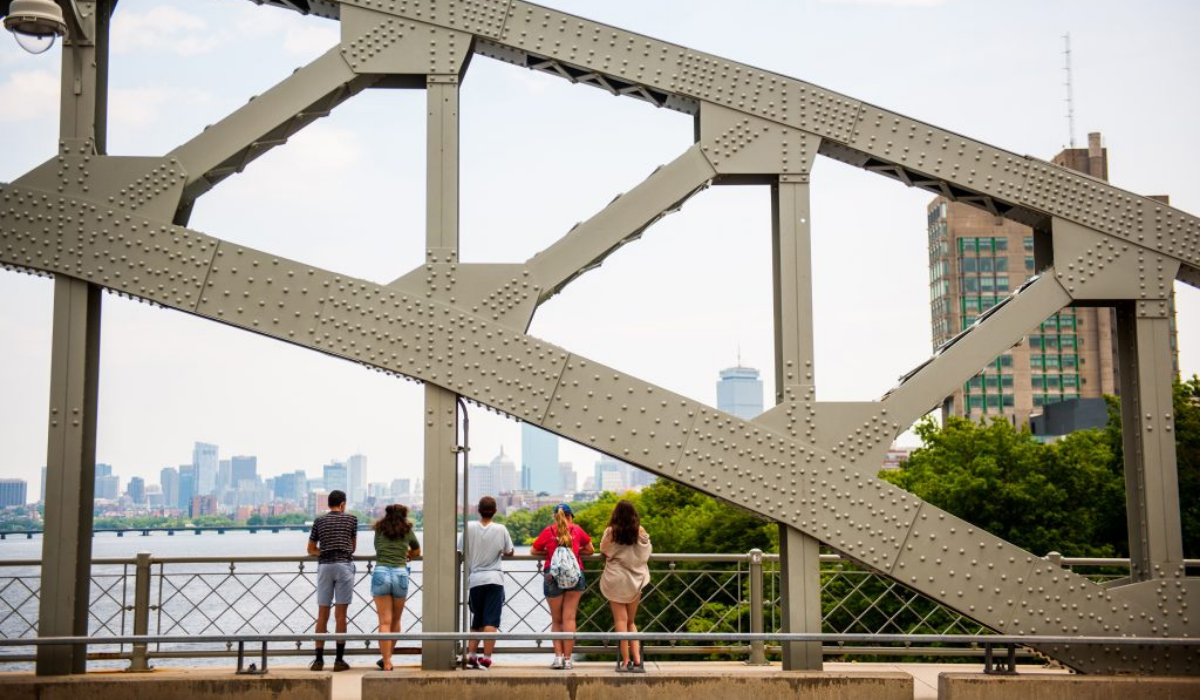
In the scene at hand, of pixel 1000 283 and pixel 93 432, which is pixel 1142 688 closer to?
pixel 93 432

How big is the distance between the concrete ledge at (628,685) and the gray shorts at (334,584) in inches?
66.7

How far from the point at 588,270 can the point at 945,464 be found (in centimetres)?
4231

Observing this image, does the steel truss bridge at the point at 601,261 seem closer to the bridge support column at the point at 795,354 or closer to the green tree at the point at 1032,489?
the bridge support column at the point at 795,354

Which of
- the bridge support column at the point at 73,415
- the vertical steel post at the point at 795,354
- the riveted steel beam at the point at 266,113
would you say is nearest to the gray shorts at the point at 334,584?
the bridge support column at the point at 73,415

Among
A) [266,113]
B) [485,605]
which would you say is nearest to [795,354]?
[485,605]

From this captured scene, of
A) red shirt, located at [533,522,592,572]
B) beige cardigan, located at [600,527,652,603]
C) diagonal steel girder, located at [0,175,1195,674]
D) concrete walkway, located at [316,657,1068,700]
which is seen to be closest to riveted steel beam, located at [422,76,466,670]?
diagonal steel girder, located at [0,175,1195,674]

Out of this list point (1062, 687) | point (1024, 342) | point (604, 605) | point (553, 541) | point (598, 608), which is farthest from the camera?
point (1024, 342)

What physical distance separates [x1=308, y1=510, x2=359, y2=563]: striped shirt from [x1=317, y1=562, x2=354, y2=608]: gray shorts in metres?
0.07

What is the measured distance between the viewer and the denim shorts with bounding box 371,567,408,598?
10.5 meters

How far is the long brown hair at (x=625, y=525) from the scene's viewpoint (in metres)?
10.2

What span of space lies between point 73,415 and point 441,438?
3.26 m

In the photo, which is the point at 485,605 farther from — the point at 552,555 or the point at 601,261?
the point at 601,261

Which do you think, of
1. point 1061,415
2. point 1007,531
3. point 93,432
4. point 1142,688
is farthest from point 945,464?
point 1061,415

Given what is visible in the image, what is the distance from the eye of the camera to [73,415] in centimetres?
989
